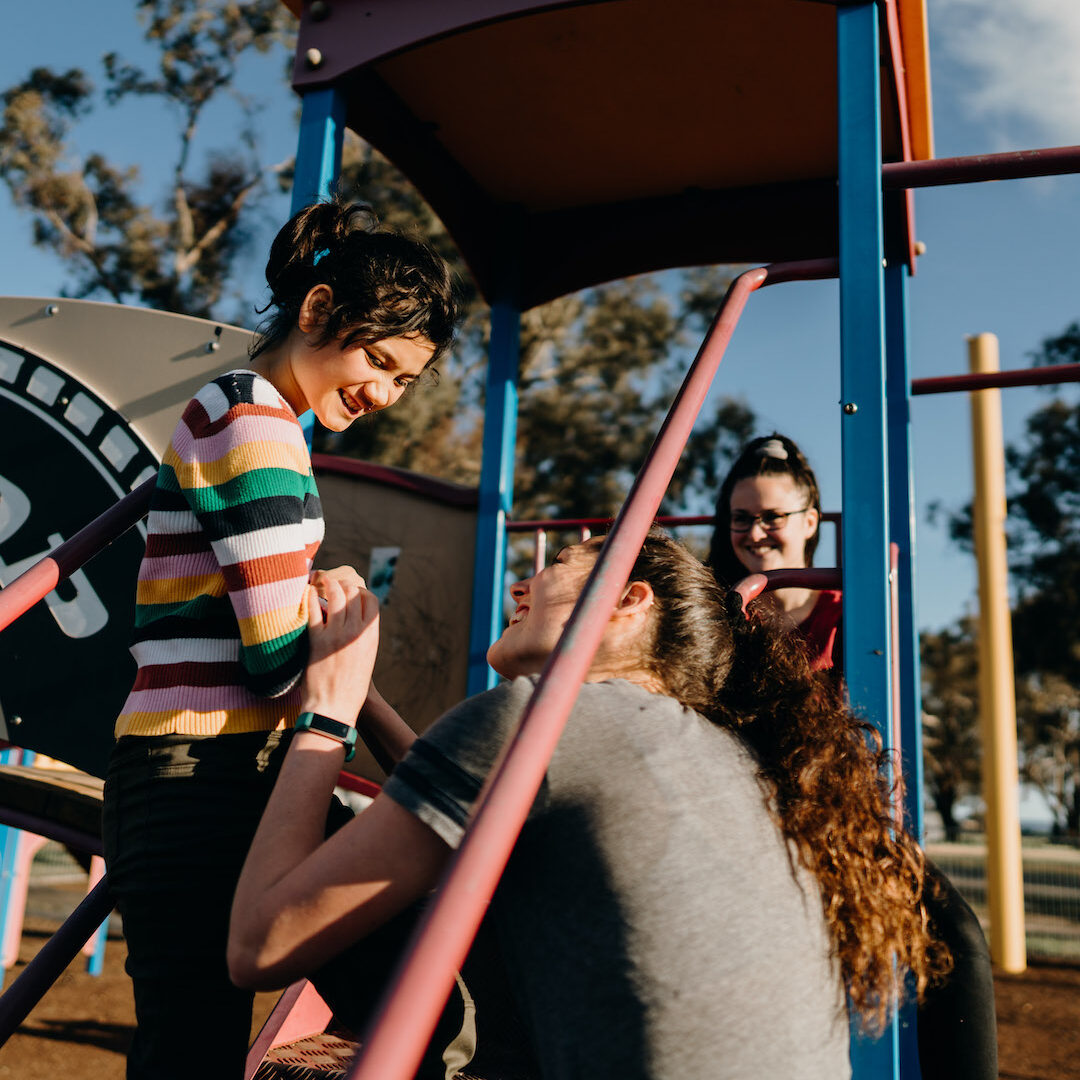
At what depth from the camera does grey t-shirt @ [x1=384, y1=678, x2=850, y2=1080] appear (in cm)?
86

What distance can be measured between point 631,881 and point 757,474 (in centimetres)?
195

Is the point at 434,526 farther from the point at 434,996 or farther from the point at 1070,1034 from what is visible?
the point at 1070,1034

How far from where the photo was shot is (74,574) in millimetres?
2924

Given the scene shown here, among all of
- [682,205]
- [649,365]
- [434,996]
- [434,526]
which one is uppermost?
[649,365]

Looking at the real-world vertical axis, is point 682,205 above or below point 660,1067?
above

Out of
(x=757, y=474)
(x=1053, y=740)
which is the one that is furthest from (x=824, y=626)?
(x=1053, y=740)

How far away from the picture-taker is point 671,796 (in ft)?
3.01

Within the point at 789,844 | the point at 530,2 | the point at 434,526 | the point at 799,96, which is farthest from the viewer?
the point at 434,526

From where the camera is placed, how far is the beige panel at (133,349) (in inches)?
118

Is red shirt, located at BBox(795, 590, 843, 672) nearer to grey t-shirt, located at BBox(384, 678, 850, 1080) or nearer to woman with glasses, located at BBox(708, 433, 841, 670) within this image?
woman with glasses, located at BBox(708, 433, 841, 670)

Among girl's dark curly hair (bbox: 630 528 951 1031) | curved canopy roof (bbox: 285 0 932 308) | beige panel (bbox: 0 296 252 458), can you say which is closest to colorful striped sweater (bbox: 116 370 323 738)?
girl's dark curly hair (bbox: 630 528 951 1031)

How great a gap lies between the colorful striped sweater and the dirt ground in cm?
387

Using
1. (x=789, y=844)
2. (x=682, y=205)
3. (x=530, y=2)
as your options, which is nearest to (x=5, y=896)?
(x=682, y=205)

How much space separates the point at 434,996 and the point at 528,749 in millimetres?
187
